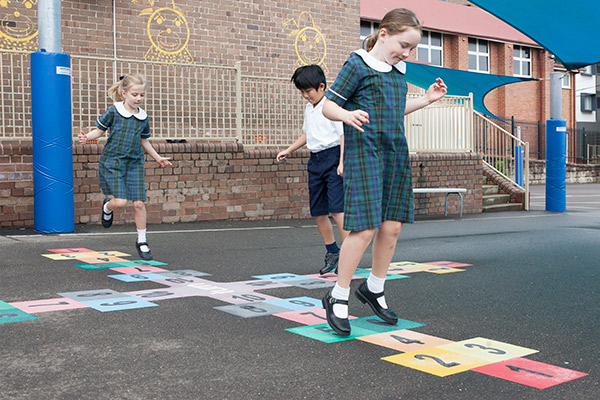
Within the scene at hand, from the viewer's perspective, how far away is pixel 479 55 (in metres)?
36.0

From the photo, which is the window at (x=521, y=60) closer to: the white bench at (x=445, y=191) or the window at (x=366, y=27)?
the window at (x=366, y=27)

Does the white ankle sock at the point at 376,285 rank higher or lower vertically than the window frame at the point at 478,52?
lower

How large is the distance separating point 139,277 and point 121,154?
1530 mm

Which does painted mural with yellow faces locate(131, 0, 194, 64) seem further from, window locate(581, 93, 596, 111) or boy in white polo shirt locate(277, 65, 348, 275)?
window locate(581, 93, 596, 111)

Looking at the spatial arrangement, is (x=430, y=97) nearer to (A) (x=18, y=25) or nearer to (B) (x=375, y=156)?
(B) (x=375, y=156)

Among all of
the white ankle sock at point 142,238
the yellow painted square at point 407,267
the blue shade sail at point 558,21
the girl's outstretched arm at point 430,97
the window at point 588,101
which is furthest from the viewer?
the window at point 588,101

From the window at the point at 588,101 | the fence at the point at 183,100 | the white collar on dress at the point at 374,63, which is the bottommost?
the white collar on dress at the point at 374,63

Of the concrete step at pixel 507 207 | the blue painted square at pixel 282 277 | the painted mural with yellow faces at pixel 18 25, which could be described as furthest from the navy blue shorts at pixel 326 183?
the concrete step at pixel 507 207

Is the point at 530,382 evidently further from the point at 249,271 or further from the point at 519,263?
the point at 519,263

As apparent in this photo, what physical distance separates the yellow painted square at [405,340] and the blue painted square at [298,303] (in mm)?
826

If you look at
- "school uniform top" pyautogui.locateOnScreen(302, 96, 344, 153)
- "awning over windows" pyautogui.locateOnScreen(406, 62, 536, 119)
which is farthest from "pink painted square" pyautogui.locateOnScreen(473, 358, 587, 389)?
"awning over windows" pyautogui.locateOnScreen(406, 62, 536, 119)

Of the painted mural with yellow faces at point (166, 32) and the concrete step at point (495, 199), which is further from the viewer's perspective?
the concrete step at point (495, 199)

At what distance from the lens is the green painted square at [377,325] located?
13.1 ft

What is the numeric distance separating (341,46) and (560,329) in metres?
14.1
